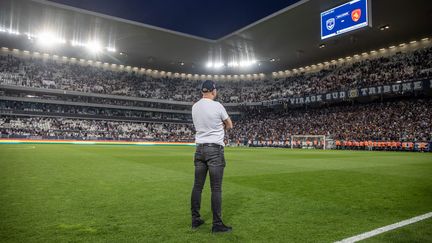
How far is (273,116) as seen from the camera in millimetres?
62000

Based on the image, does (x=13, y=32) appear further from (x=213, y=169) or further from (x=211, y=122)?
(x=213, y=169)

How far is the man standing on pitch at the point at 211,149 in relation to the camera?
4.04 m

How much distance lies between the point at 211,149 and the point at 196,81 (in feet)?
239

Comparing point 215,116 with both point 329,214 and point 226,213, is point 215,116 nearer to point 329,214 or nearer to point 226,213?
point 226,213

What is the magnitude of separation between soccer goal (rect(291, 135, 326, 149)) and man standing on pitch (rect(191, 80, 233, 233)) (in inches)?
1519

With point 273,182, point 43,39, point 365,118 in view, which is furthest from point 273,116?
point 273,182

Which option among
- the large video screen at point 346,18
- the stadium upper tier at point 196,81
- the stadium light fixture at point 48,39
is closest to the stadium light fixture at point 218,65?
the stadium upper tier at point 196,81

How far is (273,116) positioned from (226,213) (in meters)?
58.3

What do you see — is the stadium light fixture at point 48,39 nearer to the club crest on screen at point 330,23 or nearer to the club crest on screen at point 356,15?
the club crest on screen at point 330,23

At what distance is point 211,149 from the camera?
4074mm

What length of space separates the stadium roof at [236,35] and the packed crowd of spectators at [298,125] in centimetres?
1035

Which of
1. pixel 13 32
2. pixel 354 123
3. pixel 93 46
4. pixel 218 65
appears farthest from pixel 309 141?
pixel 13 32

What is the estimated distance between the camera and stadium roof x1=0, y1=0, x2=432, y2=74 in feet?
122

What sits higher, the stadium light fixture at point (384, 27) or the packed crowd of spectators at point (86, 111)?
the stadium light fixture at point (384, 27)
